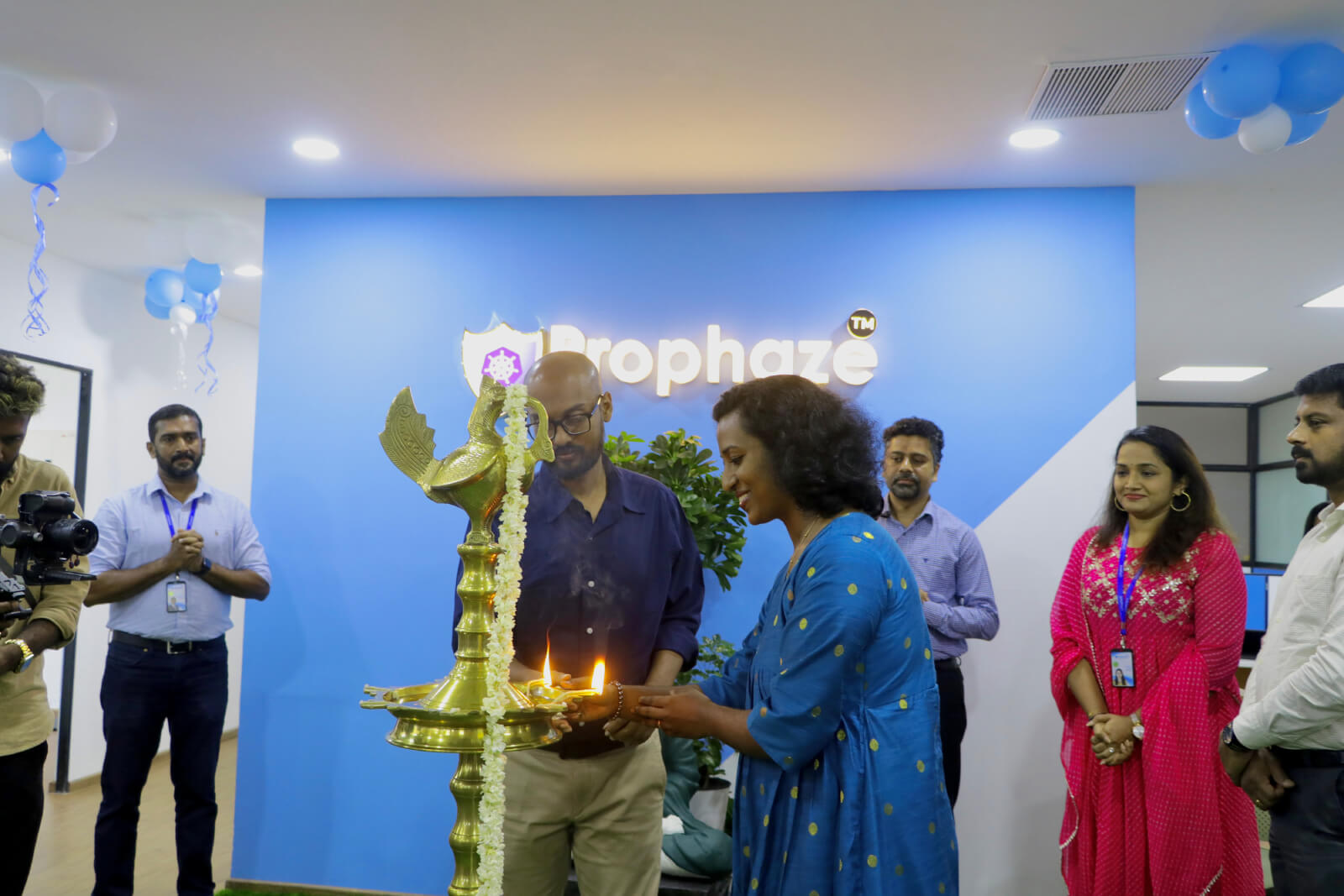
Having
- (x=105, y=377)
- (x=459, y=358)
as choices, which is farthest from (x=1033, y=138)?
(x=105, y=377)

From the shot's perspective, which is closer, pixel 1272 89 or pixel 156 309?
pixel 1272 89

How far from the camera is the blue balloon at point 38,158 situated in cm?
356

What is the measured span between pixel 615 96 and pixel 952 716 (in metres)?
2.67

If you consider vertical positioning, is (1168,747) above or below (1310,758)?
below

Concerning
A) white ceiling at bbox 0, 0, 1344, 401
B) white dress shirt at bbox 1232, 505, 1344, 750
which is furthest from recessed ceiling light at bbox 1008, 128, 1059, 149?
white dress shirt at bbox 1232, 505, 1344, 750

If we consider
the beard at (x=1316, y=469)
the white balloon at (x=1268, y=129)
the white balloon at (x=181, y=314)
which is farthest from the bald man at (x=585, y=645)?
the white balloon at (x=181, y=314)

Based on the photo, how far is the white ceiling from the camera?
3076 millimetres

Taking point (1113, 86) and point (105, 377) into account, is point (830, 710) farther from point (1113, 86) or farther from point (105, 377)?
point (105, 377)

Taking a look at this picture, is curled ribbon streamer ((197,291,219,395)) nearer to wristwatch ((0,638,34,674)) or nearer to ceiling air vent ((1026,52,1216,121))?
wristwatch ((0,638,34,674))

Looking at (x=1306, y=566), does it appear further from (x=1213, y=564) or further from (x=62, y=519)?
(x=62, y=519)

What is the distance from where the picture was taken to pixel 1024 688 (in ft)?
13.9

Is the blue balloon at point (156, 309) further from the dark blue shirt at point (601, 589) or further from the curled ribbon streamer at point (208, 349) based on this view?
the dark blue shirt at point (601, 589)

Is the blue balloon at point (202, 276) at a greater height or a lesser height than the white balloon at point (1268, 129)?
lesser

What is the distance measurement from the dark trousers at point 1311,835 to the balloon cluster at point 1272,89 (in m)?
2.05
